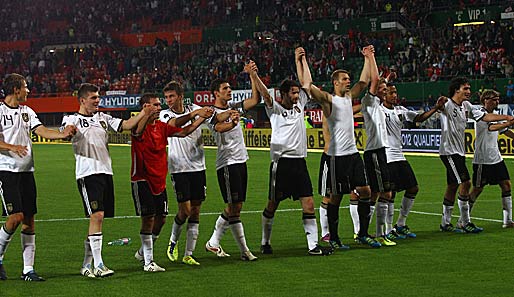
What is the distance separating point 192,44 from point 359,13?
12858 millimetres

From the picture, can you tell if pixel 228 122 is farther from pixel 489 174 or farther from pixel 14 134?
pixel 489 174

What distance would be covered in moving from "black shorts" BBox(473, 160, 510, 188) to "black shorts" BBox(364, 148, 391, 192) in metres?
2.21

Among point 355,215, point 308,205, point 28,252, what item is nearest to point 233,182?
point 308,205

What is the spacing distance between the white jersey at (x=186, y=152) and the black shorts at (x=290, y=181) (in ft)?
3.43

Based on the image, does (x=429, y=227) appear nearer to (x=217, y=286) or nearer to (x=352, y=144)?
(x=352, y=144)

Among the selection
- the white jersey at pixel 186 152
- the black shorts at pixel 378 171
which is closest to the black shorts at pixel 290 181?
the white jersey at pixel 186 152

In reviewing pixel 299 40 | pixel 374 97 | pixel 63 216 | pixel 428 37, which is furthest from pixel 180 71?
pixel 374 97

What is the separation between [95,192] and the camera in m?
10.7

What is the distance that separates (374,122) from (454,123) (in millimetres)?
1676

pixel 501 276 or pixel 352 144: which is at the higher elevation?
pixel 352 144

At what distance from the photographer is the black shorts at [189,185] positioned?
11891 mm

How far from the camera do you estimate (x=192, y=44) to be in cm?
5997

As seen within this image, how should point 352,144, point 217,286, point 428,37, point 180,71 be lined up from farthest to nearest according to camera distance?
point 180,71
point 428,37
point 352,144
point 217,286

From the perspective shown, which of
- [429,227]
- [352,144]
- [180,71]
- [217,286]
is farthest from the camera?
[180,71]
